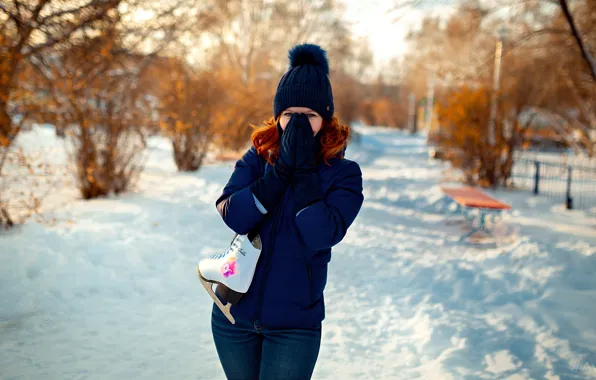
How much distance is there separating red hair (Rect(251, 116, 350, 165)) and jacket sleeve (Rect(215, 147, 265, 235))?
0.28ft

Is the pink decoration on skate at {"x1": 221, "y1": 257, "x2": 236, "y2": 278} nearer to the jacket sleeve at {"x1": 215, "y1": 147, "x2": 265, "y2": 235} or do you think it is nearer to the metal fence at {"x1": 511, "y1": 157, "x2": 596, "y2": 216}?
the jacket sleeve at {"x1": 215, "y1": 147, "x2": 265, "y2": 235}

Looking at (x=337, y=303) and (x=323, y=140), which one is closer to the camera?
(x=323, y=140)

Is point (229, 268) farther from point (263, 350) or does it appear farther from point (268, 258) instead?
point (263, 350)

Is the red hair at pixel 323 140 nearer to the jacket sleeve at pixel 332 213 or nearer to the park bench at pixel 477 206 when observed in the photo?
A: the jacket sleeve at pixel 332 213

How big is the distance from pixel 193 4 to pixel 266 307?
11568mm

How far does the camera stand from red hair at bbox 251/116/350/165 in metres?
1.68

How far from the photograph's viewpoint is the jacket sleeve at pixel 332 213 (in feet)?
5.03

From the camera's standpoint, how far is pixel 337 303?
4496 mm

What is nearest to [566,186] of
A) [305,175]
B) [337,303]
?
[337,303]

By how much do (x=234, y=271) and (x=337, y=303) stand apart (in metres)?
3.10

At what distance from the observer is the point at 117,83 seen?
825cm

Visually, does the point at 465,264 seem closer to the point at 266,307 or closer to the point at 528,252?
the point at 528,252

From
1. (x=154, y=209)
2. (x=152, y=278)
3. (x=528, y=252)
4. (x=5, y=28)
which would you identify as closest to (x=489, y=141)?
(x=528, y=252)

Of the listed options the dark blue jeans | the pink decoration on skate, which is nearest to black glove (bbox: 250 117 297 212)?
the pink decoration on skate
